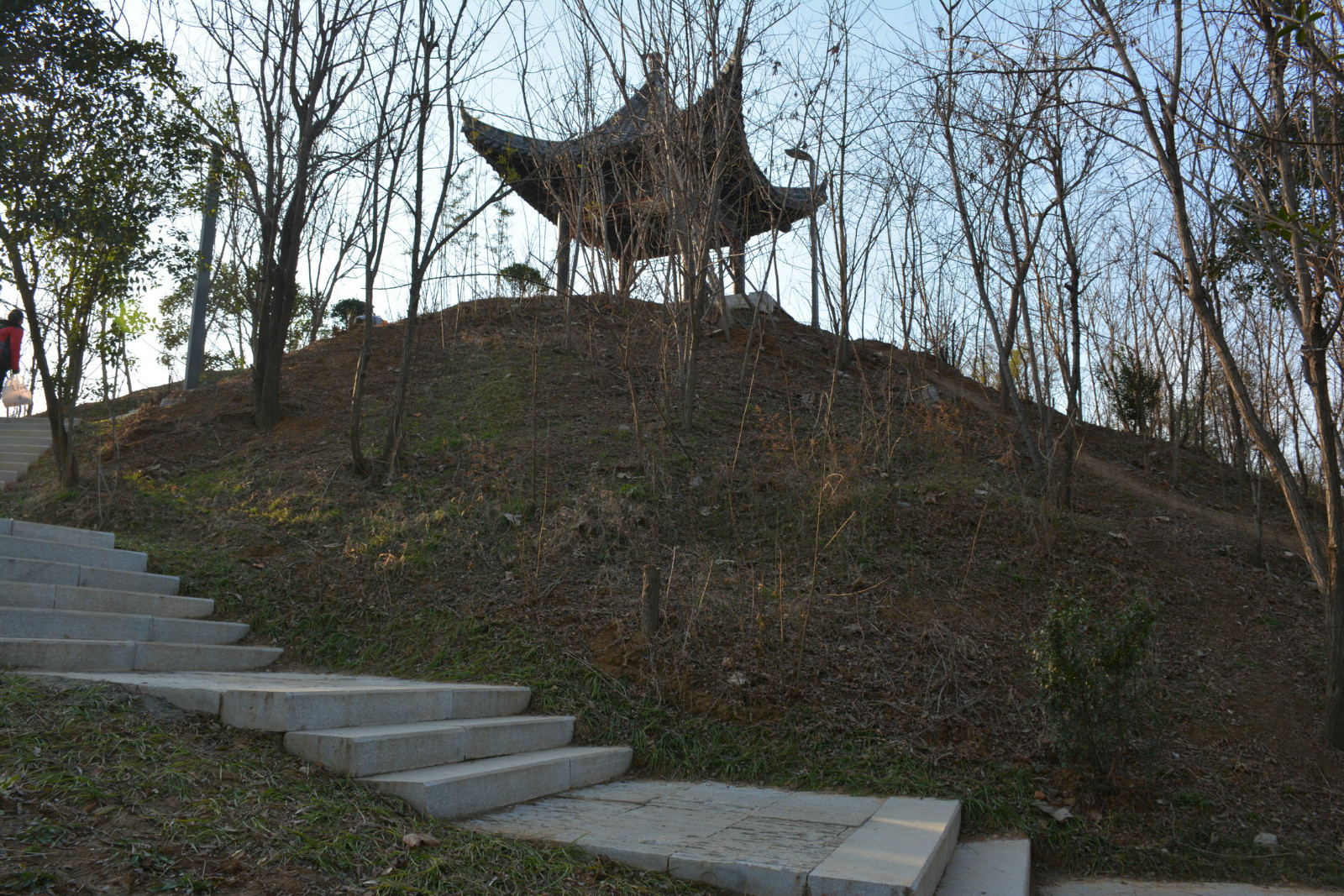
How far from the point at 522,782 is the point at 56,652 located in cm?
216

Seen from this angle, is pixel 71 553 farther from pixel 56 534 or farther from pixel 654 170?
pixel 654 170

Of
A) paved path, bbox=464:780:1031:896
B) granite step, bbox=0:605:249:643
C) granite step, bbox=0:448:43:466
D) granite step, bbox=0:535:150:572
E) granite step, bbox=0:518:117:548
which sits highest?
granite step, bbox=0:448:43:466

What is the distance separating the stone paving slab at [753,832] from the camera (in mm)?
2699

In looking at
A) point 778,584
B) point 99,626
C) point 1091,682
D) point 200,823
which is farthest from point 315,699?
point 1091,682

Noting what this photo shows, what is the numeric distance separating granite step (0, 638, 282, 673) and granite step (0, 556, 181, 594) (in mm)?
797

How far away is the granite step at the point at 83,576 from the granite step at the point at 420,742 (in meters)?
2.55

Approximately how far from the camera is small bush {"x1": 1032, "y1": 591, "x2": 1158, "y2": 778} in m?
3.99

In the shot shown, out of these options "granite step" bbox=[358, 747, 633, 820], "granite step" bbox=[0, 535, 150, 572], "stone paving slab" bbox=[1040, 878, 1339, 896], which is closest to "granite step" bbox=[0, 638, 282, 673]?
"granite step" bbox=[0, 535, 150, 572]

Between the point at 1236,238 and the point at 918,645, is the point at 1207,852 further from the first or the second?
the point at 1236,238

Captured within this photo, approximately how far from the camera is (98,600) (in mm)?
4770

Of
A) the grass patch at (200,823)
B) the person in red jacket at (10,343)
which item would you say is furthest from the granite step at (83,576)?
the person in red jacket at (10,343)

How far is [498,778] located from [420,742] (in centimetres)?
36

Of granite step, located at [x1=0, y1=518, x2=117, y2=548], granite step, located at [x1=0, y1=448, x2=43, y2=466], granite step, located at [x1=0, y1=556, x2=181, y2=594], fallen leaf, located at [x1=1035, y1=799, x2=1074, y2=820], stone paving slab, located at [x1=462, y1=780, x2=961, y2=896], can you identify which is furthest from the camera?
granite step, located at [x1=0, y1=448, x2=43, y2=466]

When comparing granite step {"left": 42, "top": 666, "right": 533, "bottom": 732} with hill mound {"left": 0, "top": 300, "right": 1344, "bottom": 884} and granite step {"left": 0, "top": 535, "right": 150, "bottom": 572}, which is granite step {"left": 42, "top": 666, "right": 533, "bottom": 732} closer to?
hill mound {"left": 0, "top": 300, "right": 1344, "bottom": 884}
